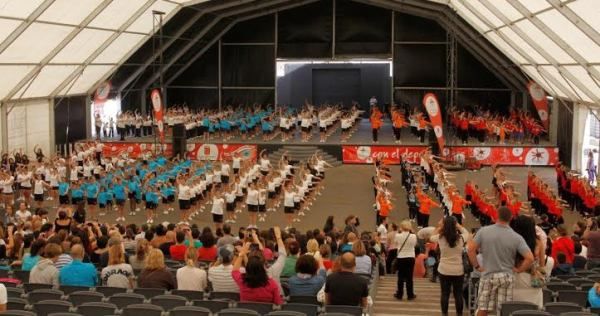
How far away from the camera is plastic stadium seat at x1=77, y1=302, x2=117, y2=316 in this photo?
7.50 m

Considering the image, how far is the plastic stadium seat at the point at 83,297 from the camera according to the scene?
818 centimetres

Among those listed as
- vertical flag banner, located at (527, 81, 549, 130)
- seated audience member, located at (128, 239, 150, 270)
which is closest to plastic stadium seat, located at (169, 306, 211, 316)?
seated audience member, located at (128, 239, 150, 270)

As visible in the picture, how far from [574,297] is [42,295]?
5771 mm

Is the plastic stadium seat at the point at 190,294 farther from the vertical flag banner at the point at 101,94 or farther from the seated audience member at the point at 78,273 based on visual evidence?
the vertical flag banner at the point at 101,94

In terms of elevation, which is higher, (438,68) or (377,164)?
(438,68)

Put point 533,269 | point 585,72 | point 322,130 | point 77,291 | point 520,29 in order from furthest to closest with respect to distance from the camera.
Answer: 1. point 322,130
2. point 520,29
3. point 585,72
4. point 77,291
5. point 533,269

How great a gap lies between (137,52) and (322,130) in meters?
8.78

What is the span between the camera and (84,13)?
81.8 ft

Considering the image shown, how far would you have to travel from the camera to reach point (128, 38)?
3114cm

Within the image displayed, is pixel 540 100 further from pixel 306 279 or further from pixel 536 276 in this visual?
pixel 536 276

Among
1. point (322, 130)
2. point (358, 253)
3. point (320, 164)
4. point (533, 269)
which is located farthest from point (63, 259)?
point (322, 130)

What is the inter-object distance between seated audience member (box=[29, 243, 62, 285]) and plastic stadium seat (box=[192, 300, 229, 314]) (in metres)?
2.27

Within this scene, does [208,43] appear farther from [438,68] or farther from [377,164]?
[377,164]

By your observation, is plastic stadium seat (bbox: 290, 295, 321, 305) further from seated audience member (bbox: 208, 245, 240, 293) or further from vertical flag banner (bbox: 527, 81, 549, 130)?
vertical flag banner (bbox: 527, 81, 549, 130)
